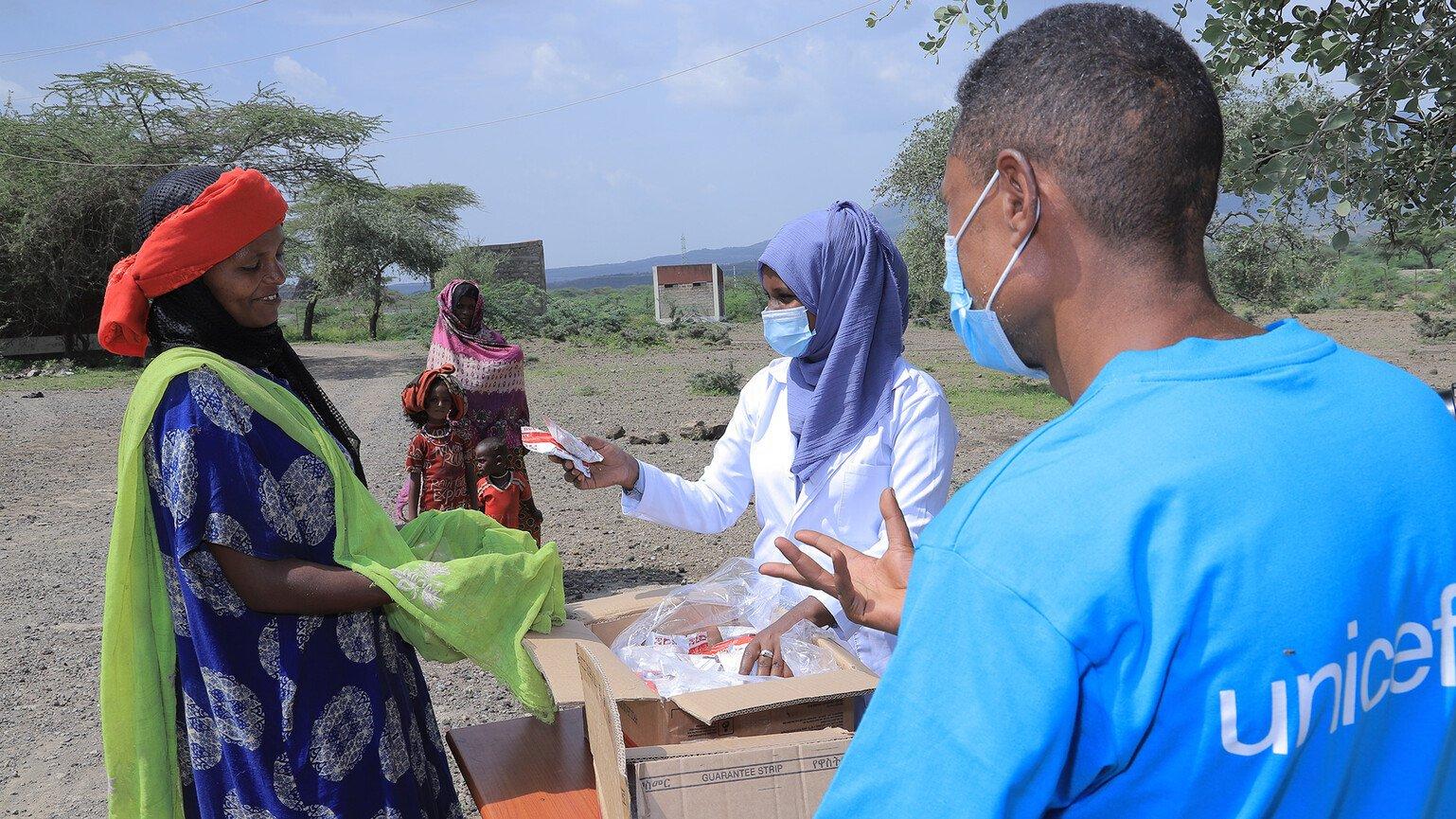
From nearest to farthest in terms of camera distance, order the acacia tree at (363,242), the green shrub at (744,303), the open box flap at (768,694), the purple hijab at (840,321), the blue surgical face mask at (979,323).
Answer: the blue surgical face mask at (979,323), the open box flap at (768,694), the purple hijab at (840,321), the acacia tree at (363,242), the green shrub at (744,303)

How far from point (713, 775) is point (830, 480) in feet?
3.72

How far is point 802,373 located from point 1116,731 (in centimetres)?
210

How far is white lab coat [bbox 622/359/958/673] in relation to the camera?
2559 mm

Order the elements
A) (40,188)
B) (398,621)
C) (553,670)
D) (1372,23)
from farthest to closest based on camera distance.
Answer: (40,188) → (1372,23) → (398,621) → (553,670)

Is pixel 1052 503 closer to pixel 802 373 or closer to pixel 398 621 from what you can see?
pixel 398 621

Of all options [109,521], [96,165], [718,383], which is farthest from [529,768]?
[96,165]

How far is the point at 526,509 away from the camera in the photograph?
20.1ft

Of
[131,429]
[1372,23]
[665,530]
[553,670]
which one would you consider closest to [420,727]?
[553,670]

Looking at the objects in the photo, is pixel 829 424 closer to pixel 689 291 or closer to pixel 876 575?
pixel 876 575

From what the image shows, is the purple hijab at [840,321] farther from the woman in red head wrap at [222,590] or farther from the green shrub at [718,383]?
the green shrub at [718,383]

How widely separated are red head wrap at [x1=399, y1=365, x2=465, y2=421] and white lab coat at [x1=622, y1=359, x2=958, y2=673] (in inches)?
117

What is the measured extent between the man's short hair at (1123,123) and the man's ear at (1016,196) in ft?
0.05

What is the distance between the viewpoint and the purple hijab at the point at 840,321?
2715 mm

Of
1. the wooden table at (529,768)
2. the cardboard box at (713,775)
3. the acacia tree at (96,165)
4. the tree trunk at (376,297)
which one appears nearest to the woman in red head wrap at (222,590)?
the wooden table at (529,768)
